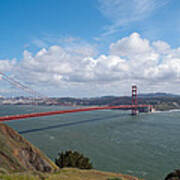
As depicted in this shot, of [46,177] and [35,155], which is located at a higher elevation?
[46,177]

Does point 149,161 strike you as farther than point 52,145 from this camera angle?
No

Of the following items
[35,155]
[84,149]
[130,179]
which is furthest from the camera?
[84,149]

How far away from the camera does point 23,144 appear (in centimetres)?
1330

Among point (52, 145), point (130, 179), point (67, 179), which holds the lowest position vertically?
point (52, 145)

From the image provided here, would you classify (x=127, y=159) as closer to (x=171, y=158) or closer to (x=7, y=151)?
(x=171, y=158)

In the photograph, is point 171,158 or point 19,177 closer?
point 19,177

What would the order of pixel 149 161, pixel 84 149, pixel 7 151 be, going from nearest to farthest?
pixel 7 151 < pixel 149 161 < pixel 84 149

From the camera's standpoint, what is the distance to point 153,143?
23625 millimetres

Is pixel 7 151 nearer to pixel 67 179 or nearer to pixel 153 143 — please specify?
pixel 67 179

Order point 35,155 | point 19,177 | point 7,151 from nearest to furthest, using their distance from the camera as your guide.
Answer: point 19,177
point 7,151
point 35,155

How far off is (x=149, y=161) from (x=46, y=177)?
1261 cm

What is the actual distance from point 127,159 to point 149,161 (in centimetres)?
207

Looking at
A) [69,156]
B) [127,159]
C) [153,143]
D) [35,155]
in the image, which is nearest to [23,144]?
[35,155]

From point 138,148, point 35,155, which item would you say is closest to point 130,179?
point 35,155
